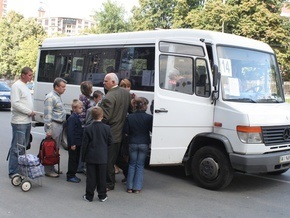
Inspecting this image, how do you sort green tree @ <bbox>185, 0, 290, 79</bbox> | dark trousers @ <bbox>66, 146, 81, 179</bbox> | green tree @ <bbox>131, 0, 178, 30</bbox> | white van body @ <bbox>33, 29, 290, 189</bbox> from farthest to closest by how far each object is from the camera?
1. green tree @ <bbox>131, 0, 178, 30</bbox>
2. green tree @ <bbox>185, 0, 290, 79</bbox>
3. dark trousers @ <bbox>66, 146, 81, 179</bbox>
4. white van body @ <bbox>33, 29, 290, 189</bbox>

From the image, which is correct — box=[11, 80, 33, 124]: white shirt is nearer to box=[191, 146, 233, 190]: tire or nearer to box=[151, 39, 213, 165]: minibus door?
box=[151, 39, 213, 165]: minibus door

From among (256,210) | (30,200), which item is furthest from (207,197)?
(30,200)

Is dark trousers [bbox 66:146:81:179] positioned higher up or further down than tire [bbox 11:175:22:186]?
higher up

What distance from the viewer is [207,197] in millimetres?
6152

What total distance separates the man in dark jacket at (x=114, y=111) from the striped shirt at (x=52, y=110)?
119 centimetres

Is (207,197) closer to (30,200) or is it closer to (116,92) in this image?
(116,92)

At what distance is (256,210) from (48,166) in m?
3.75

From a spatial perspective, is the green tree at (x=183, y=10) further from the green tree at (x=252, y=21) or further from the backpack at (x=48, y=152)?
the backpack at (x=48, y=152)

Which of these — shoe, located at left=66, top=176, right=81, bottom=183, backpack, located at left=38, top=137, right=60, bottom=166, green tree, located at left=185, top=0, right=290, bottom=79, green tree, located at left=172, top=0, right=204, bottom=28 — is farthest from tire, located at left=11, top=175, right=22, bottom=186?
green tree, located at left=172, top=0, right=204, bottom=28

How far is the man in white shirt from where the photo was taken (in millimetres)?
6168

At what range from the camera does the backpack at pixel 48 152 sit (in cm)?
664

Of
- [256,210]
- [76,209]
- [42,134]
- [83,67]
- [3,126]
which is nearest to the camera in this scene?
[76,209]

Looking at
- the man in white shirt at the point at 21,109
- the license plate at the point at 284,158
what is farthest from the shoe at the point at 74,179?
the license plate at the point at 284,158

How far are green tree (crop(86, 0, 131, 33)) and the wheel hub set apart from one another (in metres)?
42.0
